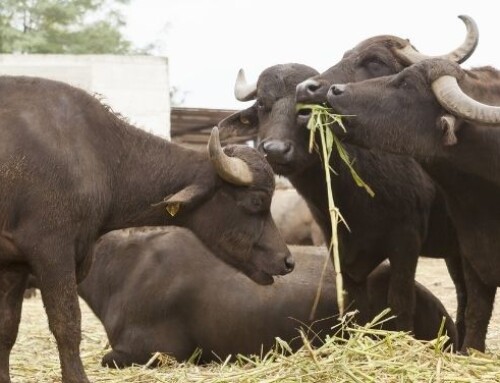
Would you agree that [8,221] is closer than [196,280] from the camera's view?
Yes

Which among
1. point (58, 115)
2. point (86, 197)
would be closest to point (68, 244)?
point (86, 197)

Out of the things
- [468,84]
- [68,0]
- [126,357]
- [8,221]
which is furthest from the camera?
[68,0]

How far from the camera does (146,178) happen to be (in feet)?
21.5

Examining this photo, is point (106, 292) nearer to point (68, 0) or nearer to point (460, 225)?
point (460, 225)

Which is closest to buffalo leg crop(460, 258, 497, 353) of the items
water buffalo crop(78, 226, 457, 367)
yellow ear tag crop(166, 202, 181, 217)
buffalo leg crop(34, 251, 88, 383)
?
water buffalo crop(78, 226, 457, 367)

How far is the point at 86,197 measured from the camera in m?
5.99

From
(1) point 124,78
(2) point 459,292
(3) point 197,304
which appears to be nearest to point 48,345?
(3) point 197,304

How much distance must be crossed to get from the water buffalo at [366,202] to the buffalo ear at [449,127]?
4.26 ft

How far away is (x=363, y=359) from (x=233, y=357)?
2.09m

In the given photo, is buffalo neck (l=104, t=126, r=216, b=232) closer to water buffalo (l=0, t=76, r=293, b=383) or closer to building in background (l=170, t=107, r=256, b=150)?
water buffalo (l=0, t=76, r=293, b=383)

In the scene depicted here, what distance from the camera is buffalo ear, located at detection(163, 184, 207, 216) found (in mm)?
6258

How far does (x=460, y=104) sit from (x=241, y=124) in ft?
7.69

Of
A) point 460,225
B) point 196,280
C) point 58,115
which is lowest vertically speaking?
point 196,280

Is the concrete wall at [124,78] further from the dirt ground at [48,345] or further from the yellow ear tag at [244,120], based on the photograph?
the yellow ear tag at [244,120]
